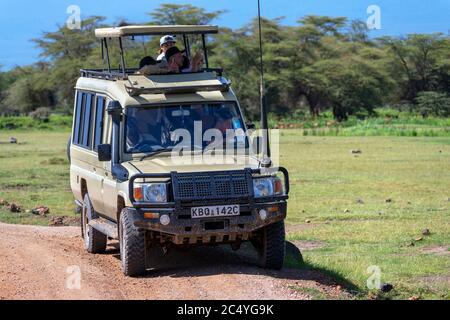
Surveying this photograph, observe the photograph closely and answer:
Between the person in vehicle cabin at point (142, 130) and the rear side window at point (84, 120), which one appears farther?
the rear side window at point (84, 120)

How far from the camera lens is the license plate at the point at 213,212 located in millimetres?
9664

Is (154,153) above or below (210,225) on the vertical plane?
above

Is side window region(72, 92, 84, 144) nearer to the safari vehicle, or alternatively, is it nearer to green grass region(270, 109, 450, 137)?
the safari vehicle

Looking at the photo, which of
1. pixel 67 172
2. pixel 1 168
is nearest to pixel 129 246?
pixel 67 172

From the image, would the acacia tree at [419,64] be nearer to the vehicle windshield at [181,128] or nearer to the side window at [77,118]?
the side window at [77,118]

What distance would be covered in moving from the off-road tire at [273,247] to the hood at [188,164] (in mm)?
644

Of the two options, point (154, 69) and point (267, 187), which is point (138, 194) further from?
point (154, 69)

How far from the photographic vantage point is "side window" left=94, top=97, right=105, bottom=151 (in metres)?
11.8

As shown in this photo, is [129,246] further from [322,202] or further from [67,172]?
[67,172]

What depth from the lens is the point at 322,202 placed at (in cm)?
2014

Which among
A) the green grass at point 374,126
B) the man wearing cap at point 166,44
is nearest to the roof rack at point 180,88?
the man wearing cap at point 166,44

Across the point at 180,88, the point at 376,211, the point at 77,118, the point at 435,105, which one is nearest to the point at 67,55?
the point at 435,105

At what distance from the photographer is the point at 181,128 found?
11.0 metres

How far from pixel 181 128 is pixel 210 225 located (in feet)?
5.20
